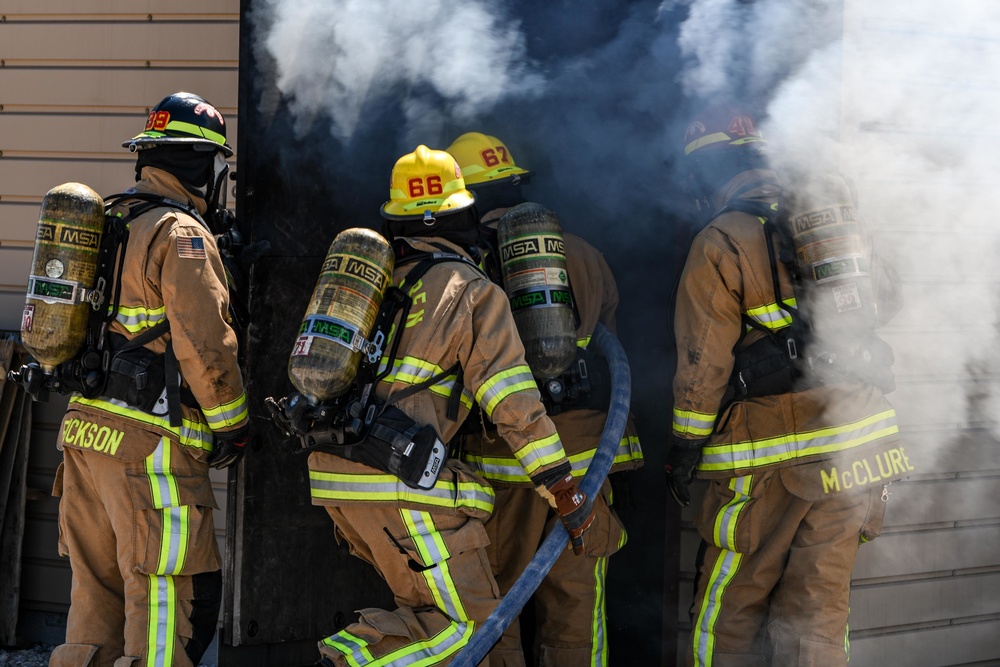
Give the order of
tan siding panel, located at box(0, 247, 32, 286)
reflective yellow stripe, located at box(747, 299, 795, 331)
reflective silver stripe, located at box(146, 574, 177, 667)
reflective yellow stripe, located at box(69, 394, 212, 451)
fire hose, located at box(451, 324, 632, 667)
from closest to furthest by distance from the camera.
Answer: fire hose, located at box(451, 324, 632, 667), reflective silver stripe, located at box(146, 574, 177, 667), reflective yellow stripe, located at box(69, 394, 212, 451), reflective yellow stripe, located at box(747, 299, 795, 331), tan siding panel, located at box(0, 247, 32, 286)

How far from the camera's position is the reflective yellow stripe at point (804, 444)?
3709 mm

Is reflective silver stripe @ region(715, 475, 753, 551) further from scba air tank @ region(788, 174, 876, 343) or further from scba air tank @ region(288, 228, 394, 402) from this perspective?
scba air tank @ region(288, 228, 394, 402)

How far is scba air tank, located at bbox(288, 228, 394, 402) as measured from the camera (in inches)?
131

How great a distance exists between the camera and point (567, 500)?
3.50 m

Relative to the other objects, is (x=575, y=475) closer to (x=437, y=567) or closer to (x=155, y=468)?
(x=437, y=567)

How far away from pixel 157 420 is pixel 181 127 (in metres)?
1.18

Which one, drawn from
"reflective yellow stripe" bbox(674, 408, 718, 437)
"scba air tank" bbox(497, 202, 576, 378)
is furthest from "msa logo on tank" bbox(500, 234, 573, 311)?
"reflective yellow stripe" bbox(674, 408, 718, 437)

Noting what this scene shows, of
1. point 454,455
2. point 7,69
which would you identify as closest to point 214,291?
point 454,455

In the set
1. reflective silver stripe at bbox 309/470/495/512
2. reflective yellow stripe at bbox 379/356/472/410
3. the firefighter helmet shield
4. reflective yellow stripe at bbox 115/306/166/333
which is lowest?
reflective silver stripe at bbox 309/470/495/512

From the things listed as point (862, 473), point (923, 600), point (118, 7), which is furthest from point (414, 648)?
point (118, 7)

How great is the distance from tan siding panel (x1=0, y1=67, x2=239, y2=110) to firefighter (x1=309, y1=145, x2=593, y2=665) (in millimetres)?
1975

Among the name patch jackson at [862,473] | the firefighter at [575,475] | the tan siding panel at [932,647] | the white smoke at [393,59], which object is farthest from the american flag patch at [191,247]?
the tan siding panel at [932,647]

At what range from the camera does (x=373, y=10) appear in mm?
4547

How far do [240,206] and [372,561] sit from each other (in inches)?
68.1
